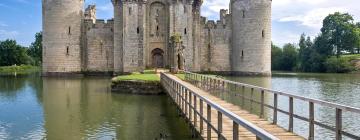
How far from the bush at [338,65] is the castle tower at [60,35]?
35353 mm

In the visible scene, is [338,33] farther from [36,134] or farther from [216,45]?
[36,134]

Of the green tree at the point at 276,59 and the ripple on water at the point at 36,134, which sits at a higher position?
the green tree at the point at 276,59

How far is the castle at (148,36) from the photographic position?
161 feet

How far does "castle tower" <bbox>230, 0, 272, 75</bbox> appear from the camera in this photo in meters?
50.0

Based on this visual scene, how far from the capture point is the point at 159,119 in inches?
712

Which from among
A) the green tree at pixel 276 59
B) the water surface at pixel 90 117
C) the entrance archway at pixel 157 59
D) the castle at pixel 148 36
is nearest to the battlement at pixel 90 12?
the castle at pixel 148 36

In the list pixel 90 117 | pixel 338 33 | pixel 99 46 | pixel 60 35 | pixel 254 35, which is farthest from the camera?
pixel 338 33

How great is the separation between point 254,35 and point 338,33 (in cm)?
2164

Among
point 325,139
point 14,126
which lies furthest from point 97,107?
point 325,139

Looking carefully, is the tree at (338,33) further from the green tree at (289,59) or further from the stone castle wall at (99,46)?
the stone castle wall at (99,46)

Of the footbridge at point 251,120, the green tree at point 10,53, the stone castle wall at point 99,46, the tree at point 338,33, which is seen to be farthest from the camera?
the green tree at point 10,53

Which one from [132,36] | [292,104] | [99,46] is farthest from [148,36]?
[292,104]

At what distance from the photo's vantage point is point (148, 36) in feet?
170

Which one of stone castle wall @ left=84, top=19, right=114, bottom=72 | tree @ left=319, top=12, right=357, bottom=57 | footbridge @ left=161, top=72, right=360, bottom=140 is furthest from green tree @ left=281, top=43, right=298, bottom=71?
footbridge @ left=161, top=72, right=360, bottom=140
